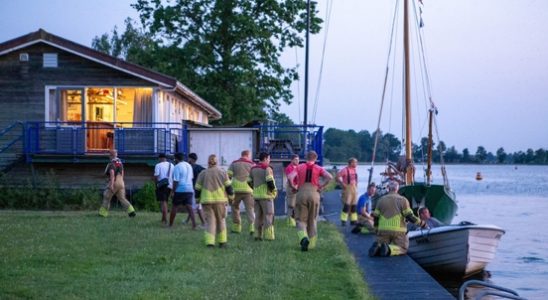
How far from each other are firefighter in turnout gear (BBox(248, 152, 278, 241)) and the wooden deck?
1.89 metres

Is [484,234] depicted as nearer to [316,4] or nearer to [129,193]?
[129,193]

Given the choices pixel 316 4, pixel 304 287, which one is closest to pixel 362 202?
pixel 304 287

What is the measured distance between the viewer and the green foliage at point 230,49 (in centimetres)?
4394

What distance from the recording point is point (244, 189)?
19.0m

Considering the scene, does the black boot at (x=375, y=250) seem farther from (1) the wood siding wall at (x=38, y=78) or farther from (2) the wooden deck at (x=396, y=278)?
(1) the wood siding wall at (x=38, y=78)

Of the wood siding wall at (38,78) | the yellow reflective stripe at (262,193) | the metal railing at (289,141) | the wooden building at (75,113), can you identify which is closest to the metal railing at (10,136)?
the wooden building at (75,113)

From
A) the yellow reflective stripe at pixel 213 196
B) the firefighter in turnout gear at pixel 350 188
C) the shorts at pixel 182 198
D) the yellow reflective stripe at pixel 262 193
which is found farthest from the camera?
the firefighter in turnout gear at pixel 350 188

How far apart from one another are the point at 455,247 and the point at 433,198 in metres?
9.52

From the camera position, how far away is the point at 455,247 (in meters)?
18.9

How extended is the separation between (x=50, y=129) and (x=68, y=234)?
11358 mm

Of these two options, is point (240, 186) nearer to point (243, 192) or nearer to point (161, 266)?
point (243, 192)

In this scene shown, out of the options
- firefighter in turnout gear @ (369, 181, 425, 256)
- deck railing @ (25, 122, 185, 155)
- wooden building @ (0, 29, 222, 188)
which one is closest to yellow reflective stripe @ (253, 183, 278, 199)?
firefighter in turnout gear @ (369, 181, 425, 256)

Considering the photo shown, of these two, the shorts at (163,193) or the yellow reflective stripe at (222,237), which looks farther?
the shorts at (163,193)

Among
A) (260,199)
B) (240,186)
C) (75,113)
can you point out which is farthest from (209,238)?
(75,113)
